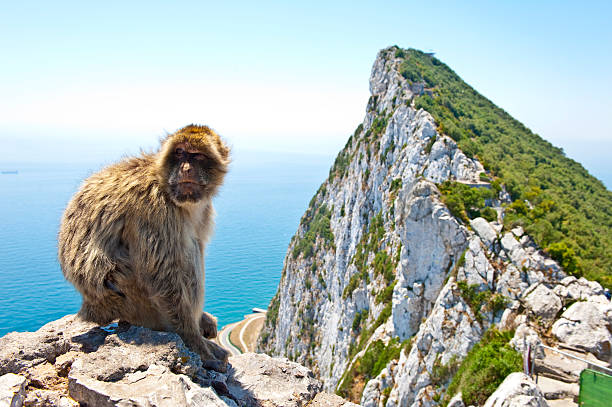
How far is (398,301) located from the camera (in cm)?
1722

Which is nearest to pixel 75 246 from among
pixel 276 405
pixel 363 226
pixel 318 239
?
pixel 276 405

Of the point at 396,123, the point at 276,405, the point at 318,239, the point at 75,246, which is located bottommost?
the point at 318,239

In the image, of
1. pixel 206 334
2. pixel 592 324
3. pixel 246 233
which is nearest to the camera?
pixel 206 334

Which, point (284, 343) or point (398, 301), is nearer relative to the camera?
point (398, 301)

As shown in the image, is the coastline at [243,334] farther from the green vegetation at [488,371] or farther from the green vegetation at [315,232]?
the green vegetation at [488,371]

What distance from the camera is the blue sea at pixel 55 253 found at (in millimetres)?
41688

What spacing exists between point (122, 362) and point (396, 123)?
2719 centimetres

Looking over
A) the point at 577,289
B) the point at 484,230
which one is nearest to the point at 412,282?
the point at 484,230

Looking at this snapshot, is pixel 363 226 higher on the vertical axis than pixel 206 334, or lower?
lower

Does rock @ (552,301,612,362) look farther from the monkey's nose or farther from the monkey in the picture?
the monkey's nose

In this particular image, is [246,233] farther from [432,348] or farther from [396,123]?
[432,348]

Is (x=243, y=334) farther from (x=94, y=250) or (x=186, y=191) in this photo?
(x=186, y=191)

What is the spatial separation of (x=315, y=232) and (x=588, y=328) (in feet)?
105

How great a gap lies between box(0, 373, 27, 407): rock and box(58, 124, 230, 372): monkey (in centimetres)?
77
